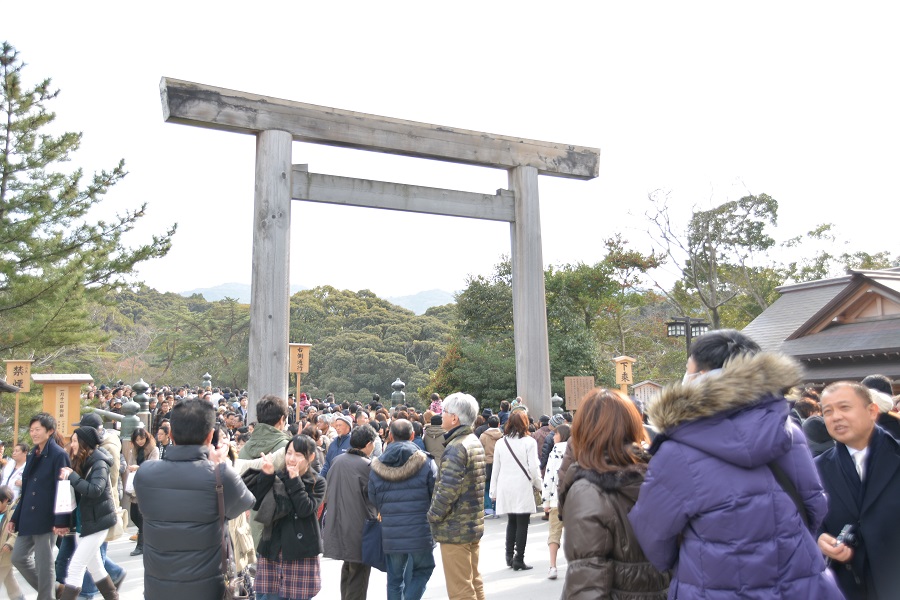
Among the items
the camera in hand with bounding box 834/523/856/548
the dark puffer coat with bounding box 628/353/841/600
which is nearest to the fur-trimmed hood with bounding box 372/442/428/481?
the camera in hand with bounding box 834/523/856/548

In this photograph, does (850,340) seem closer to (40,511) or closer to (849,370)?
(849,370)

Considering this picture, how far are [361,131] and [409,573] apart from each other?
595cm

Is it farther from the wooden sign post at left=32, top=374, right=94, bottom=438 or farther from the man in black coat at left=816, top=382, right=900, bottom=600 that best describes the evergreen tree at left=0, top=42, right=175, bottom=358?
the man in black coat at left=816, top=382, right=900, bottom=600

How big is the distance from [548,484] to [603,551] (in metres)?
4.65

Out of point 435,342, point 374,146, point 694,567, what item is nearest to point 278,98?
point 374,146

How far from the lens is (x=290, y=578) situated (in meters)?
4.61

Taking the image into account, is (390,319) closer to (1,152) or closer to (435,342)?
(435,342)

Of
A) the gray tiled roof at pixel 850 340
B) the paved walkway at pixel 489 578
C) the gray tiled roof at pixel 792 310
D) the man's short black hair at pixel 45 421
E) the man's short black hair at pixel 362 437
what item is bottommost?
the paved walkway at pixel 489 578

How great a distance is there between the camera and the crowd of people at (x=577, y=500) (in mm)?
2340

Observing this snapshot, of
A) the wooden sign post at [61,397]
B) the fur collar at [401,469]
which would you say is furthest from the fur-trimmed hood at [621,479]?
the wooden sign post at [61,397]

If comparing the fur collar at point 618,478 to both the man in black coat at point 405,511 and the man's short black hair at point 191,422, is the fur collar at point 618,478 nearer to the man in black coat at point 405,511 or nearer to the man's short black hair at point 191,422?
the man's short black hair at point 191,422

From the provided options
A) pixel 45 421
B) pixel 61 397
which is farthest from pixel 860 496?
pixel 61 397

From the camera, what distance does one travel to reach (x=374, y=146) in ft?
31.1

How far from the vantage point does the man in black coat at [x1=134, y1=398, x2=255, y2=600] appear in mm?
3680
